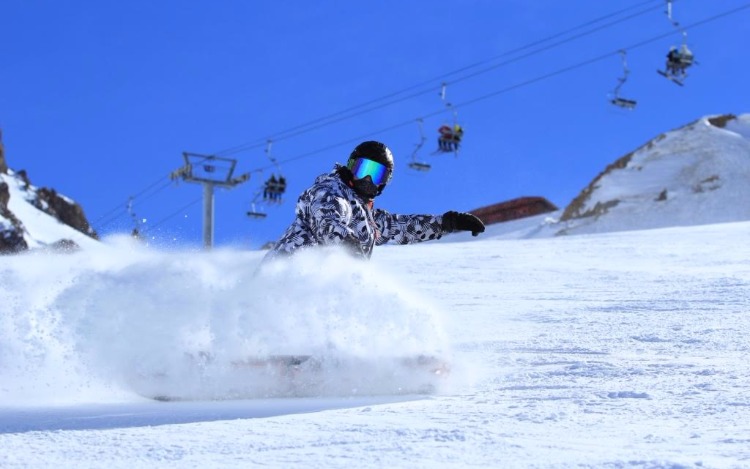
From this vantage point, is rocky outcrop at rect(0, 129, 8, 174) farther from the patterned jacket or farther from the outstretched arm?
the patterned jacket

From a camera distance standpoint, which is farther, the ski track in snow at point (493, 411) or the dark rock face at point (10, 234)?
the dark rock face at point (10, 234)

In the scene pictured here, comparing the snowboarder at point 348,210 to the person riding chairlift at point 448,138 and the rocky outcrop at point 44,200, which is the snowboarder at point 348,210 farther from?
the rocky outcrop at point 44,200

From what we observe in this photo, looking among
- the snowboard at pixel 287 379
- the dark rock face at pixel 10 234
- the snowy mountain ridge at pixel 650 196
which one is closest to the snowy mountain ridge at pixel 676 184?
the snowy mountain ridge at pixel 650 196

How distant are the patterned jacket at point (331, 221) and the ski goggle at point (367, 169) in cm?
8

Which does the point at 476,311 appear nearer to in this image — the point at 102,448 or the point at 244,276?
the point at 244,276

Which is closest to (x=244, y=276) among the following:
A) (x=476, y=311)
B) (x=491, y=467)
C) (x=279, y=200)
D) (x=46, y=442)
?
(x=46, y=442)

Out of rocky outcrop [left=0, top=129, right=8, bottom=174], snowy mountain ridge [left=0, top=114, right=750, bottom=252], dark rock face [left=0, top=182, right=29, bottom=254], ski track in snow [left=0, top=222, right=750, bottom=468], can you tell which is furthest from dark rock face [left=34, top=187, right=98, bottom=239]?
ski track in snow [left=0, top=222, right=750, bottom=468]

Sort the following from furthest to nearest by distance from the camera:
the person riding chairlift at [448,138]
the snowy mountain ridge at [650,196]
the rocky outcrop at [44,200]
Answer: the rocky outcrop at [44,200] → the snowy mountain ridge at [650,196] → the person riding chairlift at [448,138]

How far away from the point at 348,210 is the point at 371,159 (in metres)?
0.36

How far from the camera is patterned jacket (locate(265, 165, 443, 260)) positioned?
183 inches

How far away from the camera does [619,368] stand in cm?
489

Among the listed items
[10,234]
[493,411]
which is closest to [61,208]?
[10,234]

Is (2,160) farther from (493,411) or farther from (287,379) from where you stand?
(493,411)

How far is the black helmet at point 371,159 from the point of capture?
5039mm
